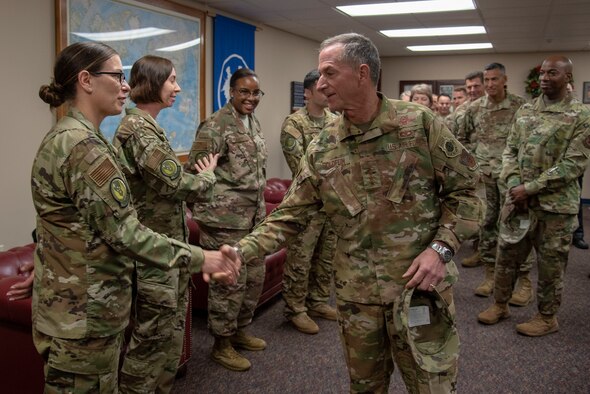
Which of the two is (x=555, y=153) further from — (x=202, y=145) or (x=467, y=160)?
(x=202, y=145)

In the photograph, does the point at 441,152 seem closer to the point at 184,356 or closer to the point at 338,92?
the point at 338,92

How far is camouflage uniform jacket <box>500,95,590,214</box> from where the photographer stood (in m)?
3.22

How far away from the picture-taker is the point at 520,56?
9.78m

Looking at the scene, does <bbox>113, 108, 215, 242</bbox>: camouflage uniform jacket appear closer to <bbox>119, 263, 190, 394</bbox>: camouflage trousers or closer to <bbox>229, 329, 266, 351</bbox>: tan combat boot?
<bbox>119, 263, 190, 394</bbox>: camouflage trousers

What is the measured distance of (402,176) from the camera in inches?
69.0

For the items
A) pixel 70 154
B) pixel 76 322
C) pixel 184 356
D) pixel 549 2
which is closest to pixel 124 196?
pixel 70 154

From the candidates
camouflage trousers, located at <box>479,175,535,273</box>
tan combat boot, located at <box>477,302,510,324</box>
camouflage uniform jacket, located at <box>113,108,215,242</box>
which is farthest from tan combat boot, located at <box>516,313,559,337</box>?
camouflage uniform jacket, located at <box>113,108,215,242</box>

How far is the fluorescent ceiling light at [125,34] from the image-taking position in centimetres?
416

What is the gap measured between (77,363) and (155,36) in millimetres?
3938

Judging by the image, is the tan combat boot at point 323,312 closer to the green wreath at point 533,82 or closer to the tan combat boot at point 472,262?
→ the tan combat boot at point 472,262

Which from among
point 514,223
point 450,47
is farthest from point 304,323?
point 450,47

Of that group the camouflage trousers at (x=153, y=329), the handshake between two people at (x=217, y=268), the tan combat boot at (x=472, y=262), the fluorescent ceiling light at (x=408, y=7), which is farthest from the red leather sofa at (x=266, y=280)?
the fluorescent ceiling light at (x=408, y=7)

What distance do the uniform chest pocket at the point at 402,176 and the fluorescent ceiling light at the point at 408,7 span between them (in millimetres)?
4277

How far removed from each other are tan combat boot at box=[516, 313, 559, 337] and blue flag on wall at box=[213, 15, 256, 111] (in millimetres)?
3952
